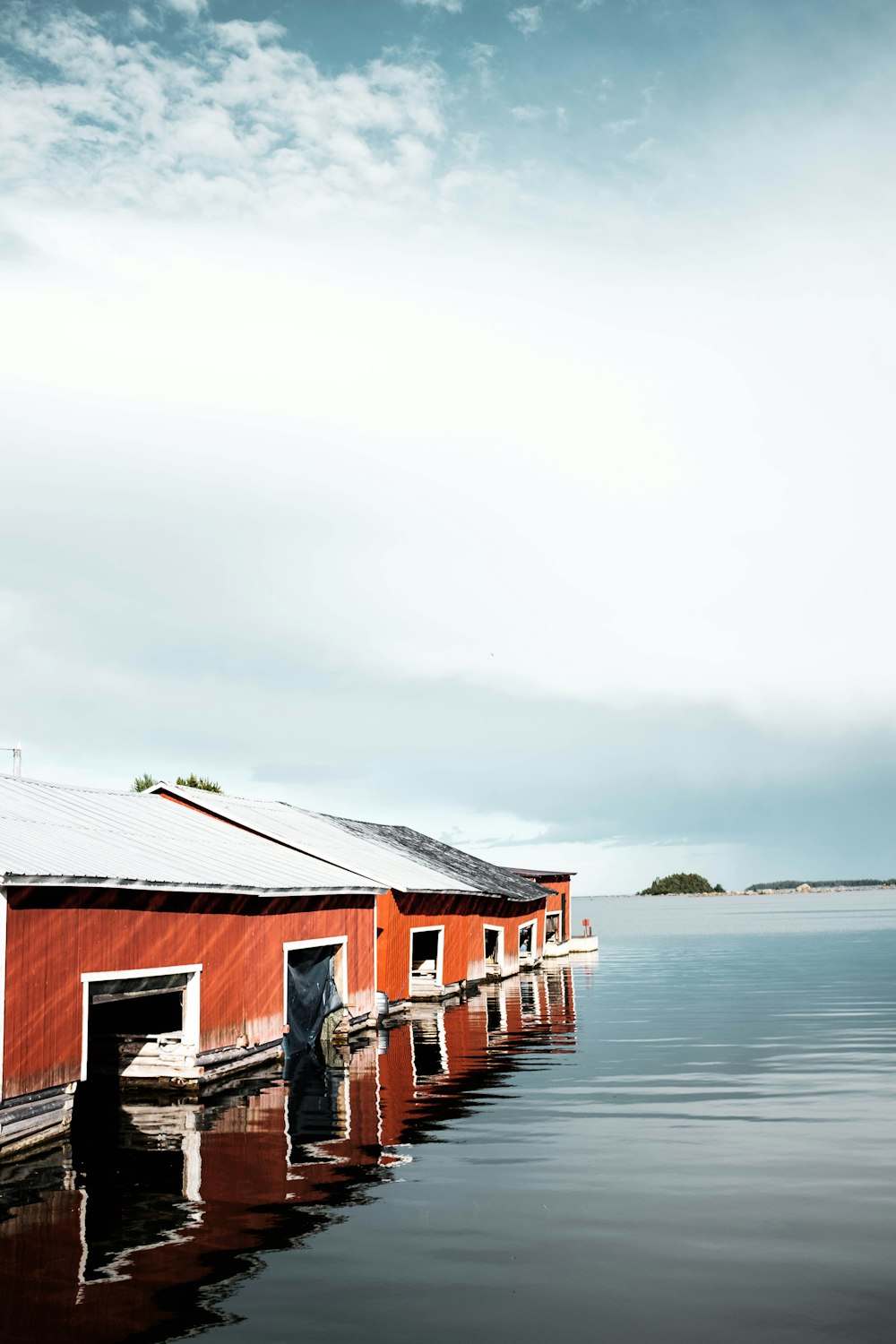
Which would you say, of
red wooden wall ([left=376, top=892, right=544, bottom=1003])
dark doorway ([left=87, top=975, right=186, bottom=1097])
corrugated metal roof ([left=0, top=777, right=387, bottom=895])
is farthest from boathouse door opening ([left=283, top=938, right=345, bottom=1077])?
red wooden wall ([left=376, top=892, right=544, bottom=1003])

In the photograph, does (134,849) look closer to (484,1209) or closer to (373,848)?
(484,1209)

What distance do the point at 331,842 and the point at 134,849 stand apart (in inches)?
731

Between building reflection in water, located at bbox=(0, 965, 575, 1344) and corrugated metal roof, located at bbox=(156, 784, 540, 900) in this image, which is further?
corrugated metal roof, located at bbox=(156, 784, 540, 900)

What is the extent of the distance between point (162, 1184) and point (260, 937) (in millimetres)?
12365

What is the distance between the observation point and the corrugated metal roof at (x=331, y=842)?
40.7 metres

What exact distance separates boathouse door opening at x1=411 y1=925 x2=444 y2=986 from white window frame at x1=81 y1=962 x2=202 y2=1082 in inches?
726

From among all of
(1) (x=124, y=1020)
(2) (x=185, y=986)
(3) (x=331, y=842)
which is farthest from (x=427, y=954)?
(2) (x=185, y=986)

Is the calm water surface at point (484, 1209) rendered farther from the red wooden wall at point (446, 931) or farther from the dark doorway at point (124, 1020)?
the red wooden wall at point (446, 931)

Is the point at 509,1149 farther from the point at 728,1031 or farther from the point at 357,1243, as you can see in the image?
the point at 728,1031

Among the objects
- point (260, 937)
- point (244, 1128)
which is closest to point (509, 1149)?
point (244, 1128)

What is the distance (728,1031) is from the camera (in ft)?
121

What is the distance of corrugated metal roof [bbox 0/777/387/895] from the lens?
2205cm

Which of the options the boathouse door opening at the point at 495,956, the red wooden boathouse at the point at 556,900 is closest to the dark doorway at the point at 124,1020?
the boathouse door opening at the point at 495,956

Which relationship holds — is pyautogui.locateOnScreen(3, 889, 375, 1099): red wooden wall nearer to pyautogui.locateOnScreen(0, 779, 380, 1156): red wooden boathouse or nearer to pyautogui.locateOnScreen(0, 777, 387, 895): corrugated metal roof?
pyautogui.locateOnScreen(0, 779, 380, 1156): red wooden boathouse
